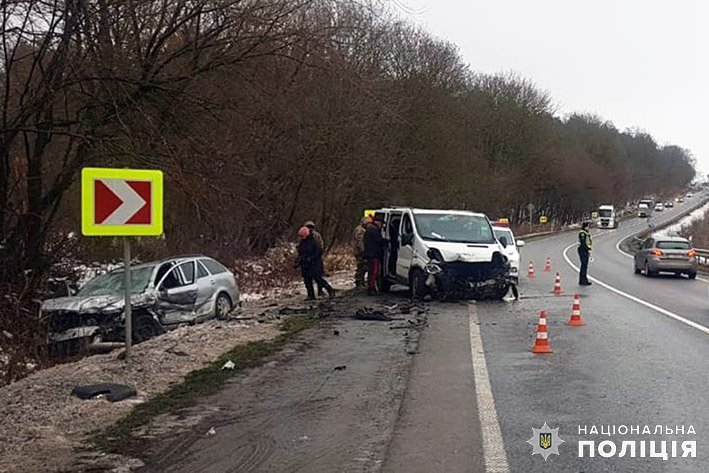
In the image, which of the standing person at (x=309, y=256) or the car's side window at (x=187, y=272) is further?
the standing person at (x=309, y=256)

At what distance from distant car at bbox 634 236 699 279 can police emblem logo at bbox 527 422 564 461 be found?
23.8 metres

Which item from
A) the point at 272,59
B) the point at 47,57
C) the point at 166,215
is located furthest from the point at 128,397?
the point at 166,215

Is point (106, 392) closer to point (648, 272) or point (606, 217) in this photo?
point (648, 272)

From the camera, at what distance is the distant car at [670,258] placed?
28.5 meters

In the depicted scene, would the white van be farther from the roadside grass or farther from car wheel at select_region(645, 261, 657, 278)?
car wheel at select_region(645, 261, 657, 278)

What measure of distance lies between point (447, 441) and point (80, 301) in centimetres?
862

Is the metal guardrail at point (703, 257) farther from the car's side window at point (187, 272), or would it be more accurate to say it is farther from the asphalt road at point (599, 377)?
the car's side window at point (187, 272)

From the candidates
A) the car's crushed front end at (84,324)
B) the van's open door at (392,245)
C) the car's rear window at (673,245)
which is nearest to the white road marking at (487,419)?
the car's crushed front end at (84,324)

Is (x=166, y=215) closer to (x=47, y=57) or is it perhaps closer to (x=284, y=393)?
(x=47, y=57)

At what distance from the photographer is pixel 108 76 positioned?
44.8ft

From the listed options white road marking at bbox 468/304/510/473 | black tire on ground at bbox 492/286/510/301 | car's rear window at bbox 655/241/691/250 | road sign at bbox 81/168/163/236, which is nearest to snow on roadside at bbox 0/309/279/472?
road sign at bbox 81/168/163/236

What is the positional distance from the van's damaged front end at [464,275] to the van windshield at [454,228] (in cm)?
77

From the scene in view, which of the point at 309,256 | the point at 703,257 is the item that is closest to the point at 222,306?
the point at 309,256

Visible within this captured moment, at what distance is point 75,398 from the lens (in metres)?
7.86
